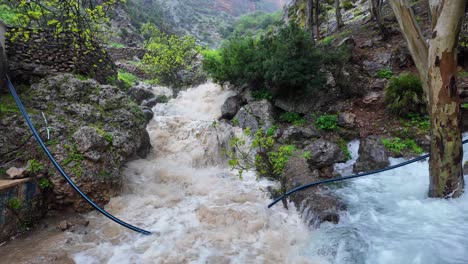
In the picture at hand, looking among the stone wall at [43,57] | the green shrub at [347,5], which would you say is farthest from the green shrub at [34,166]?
the green shrub at [347,5]

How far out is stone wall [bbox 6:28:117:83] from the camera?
6.73 meters

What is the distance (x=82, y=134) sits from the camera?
560 centimetres

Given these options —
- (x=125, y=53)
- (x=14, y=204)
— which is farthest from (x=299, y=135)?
(x=125, y=53)

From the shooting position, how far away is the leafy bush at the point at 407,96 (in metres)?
7.82

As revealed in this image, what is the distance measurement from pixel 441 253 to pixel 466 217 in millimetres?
1104

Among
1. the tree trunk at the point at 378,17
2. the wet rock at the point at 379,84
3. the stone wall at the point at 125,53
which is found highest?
the stone wall at the point at 125,53

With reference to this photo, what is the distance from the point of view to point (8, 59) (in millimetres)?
6660

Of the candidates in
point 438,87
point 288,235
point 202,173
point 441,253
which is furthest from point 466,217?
point 202,173

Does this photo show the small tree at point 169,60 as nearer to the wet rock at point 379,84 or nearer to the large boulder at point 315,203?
the wet rock at point 379,84

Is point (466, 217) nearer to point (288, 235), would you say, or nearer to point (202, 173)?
point (288, 235)

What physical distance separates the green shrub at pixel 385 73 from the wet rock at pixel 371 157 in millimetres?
3039

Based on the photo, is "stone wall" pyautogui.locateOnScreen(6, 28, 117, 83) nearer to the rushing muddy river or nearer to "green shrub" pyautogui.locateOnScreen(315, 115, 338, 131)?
the rushing muddy river

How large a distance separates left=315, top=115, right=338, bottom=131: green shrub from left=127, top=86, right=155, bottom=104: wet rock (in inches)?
331

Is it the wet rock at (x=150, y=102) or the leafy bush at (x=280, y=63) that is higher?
the leafy bush at (x=280, y=63)
